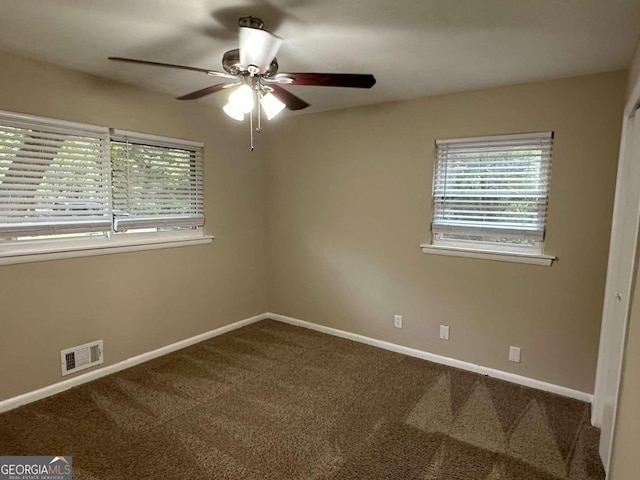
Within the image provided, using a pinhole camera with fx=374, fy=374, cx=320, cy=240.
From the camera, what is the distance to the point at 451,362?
322cm

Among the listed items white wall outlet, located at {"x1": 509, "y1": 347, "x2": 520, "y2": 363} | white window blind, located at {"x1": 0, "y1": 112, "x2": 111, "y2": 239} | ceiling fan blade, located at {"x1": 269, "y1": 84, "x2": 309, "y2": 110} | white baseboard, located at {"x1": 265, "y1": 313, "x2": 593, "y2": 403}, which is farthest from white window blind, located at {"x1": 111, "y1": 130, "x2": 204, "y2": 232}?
white wall outlet, located at {"x1": 509, "y1": 347, "x2": 520, "y2": 363}

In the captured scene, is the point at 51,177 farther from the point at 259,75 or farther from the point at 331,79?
the point at 331,79

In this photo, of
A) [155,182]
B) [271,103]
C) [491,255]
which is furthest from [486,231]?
[155,182]

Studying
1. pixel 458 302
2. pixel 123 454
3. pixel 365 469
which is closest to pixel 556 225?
pixel 458 302

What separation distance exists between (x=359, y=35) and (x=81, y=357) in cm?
292

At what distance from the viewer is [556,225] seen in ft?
8.82

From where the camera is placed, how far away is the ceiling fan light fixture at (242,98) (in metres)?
1.92

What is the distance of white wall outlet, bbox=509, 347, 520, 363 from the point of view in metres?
2.90

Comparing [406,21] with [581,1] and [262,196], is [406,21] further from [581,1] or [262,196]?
[262,196]

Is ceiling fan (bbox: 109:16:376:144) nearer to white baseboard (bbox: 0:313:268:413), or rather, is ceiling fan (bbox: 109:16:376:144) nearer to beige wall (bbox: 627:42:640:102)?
beige wall (bbox: 627:42:640:102)

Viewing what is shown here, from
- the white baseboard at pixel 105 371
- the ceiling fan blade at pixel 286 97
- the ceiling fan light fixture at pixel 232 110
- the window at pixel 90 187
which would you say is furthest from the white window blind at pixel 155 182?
the ceiling fan blade at pixel 286 97

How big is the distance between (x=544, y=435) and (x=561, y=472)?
0.32 m

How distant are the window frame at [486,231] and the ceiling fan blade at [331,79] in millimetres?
1482

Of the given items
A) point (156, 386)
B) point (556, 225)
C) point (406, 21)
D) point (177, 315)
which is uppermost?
point (406, 21)
